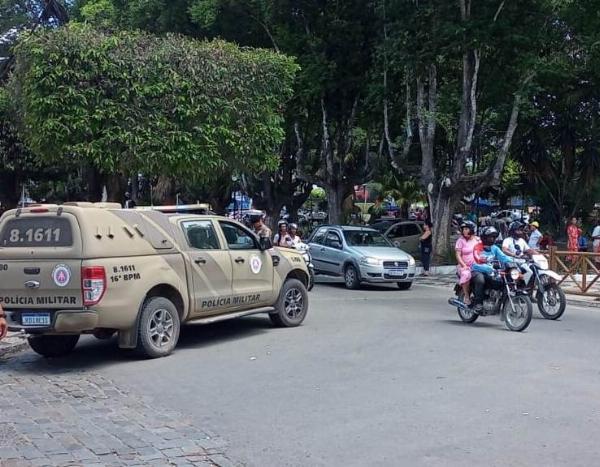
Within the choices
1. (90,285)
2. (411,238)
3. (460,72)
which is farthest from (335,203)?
(90,285)

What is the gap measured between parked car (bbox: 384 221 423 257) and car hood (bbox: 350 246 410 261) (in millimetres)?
8337

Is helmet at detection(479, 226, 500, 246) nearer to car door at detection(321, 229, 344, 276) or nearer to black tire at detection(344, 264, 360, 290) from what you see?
black tire at detection(344, 264, 360, 290)

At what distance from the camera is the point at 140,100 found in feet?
60.7

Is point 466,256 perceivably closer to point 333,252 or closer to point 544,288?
point 544,288

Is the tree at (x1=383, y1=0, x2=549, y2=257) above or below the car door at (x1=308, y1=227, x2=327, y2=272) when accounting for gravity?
above

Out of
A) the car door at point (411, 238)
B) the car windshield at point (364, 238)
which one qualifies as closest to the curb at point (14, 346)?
the car windshield at point (364, 238)

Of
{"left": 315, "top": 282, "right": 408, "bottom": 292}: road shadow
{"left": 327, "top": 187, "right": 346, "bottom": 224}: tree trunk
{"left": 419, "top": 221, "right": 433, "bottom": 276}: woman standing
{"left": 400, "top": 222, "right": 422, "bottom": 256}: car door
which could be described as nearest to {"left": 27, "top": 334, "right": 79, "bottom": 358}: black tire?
{"left": 315, "top": 282, "right": 408, "bottom": 292}: road shadow

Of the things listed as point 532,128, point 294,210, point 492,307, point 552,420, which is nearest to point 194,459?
point 552,420

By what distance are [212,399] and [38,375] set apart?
256cm

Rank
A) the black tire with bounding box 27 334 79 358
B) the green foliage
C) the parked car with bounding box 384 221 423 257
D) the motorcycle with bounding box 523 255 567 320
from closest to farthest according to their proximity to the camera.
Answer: the black tire with bounding box 27 334 79 358 → the motorcycle with bounding box 523 255 567 320 → the green foliage → the parked car with bounding box 384 221 423 257

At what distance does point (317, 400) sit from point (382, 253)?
11.8m

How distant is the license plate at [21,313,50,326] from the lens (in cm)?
876

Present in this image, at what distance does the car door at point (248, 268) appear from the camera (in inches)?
436

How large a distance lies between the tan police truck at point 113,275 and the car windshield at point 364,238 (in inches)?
357
